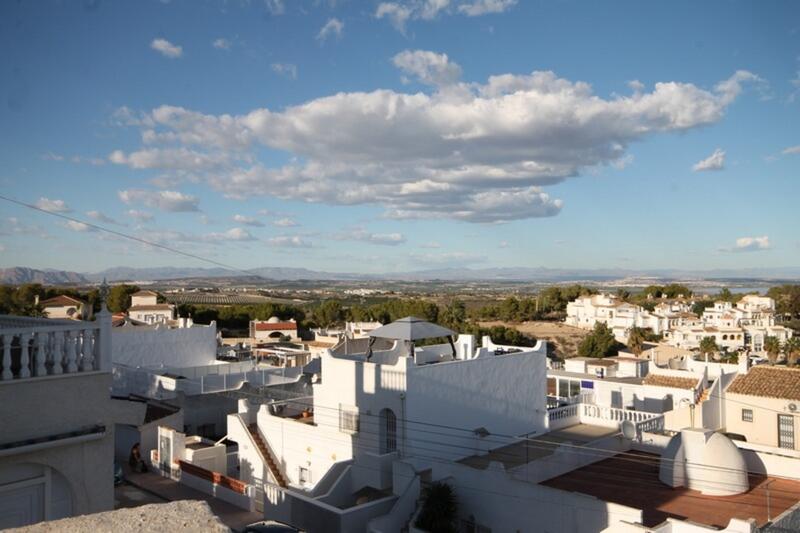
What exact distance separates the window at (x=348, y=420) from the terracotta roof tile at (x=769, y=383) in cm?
1437

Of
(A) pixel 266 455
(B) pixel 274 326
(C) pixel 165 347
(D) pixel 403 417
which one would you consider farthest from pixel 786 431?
(B) pixel 274 326

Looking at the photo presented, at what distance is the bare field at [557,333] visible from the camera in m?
Answer: 83.7

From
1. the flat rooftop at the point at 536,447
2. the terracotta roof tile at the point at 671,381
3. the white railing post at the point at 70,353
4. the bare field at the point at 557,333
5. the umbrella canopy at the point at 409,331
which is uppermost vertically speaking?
the white railing post at the point at 70,353

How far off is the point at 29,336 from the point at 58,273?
1808 inches

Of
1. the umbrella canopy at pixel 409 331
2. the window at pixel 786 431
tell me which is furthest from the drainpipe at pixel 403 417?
the window at pixel 786 431

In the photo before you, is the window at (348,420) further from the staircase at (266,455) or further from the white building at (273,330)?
the white building at (273,330)

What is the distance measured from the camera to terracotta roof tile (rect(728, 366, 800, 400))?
22.7 m

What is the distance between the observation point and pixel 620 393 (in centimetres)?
2670

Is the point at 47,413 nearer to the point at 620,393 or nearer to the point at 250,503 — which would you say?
the point at 250,503

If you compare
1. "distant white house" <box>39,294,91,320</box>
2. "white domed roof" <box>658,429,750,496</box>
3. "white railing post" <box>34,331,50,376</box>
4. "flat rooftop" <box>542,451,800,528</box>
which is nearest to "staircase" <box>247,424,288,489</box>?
"flat rooftop" <box>542,451,800,528</box>

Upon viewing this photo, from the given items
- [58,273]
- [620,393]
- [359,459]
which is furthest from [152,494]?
[58,273]

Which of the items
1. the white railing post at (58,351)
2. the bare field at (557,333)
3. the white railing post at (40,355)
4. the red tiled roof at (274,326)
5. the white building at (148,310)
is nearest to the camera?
the white railing post at (40,355)

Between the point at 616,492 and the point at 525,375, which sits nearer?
the point at 616,492

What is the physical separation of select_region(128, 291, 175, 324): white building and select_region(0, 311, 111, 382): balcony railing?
51.9 metres
